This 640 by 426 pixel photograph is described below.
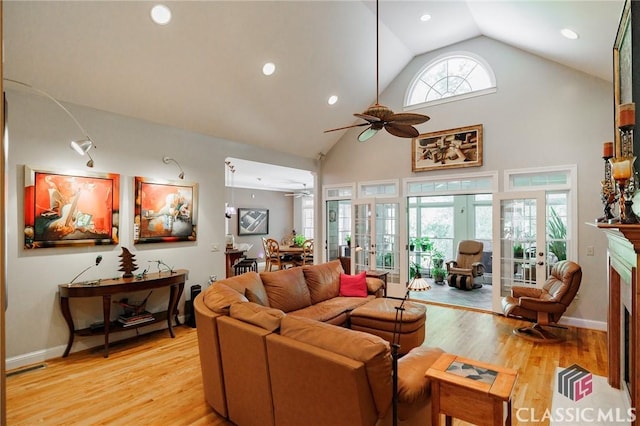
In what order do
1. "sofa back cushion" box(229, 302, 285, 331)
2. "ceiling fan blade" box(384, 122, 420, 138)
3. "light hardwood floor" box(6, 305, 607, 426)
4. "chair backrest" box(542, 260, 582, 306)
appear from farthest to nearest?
"chair backrest" box(542, 260, 582, 306), "ceiling fan blade" box(384, 122, 420, 138), "light hardwood floor" box(6, 305, 607, 426), "sofa back cushion" box(229, 302, 285, 331)

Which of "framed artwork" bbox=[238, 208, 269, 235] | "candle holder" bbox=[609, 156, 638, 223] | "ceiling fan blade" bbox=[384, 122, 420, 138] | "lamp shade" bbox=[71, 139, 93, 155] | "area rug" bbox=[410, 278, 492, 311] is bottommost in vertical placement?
"area rug" bbox=[410, 278, 492, 311]

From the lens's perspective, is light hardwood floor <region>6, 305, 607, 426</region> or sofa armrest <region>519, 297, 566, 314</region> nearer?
light hardwood floor <region>6, 305, 607, 426</region>

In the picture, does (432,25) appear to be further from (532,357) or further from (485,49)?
(532,357)

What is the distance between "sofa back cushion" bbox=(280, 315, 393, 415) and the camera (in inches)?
65.4

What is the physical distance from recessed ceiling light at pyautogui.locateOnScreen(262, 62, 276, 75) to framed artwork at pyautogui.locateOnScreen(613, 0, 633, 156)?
371 cm

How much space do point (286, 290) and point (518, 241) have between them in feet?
12.5

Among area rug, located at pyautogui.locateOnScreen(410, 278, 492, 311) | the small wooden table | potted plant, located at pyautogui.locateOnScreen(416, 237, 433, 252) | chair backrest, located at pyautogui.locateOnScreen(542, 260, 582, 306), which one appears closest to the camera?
the small wooden table

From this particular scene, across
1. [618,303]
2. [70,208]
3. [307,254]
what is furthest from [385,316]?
[307,254]

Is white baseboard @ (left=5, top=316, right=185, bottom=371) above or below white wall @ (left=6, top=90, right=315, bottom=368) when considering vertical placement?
below

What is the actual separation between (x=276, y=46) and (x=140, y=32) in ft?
5.34

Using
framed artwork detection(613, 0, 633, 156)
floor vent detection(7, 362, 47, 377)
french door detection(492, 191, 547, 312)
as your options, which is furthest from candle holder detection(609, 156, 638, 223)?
floor vent detection(7, 362, 47, 377)

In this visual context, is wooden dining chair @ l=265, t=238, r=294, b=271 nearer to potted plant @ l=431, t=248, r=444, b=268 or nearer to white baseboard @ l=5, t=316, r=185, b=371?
potted plant @ l=431, t=248, r=444, b=268

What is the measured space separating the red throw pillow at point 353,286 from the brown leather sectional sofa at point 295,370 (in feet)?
7.00

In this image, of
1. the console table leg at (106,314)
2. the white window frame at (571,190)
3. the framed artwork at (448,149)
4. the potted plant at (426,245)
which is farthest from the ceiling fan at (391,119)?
the potted plant at (426,245)
